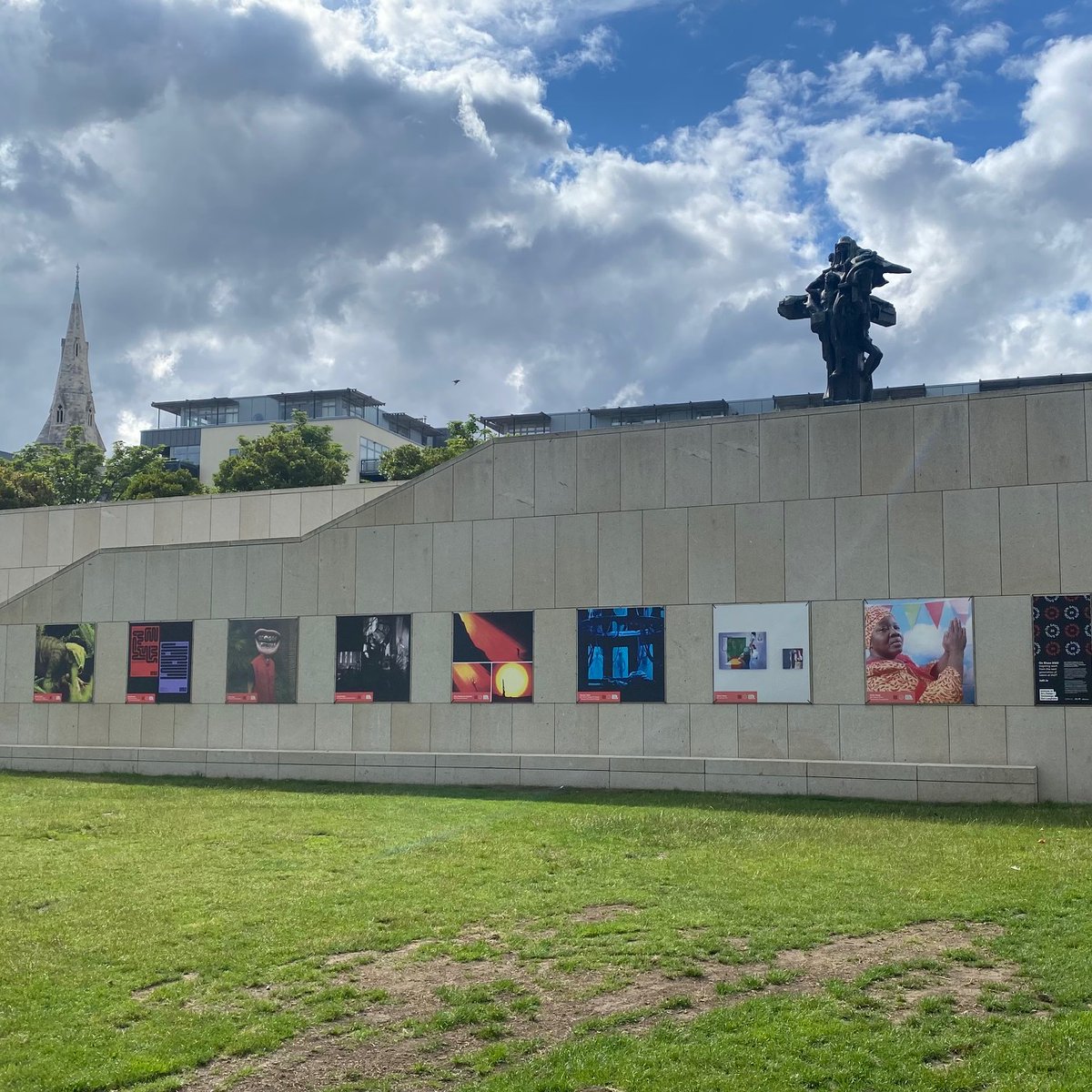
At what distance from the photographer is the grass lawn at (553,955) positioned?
9.34 meters

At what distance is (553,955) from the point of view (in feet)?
40.3

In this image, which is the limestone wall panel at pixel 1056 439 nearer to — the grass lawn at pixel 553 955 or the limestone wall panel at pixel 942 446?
the limestone wall panel at pixel 942 446

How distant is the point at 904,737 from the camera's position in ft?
77.8

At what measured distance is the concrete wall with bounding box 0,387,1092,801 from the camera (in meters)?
23.3

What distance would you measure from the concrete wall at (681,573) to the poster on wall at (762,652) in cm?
24

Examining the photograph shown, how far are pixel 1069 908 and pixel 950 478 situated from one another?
1198cm

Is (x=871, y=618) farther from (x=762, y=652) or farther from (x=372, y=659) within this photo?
(x=372, y=659)

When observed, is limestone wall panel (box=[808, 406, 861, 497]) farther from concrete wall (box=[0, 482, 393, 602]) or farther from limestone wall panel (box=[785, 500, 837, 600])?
concrete wall (box=[0, 482, 393, 602])

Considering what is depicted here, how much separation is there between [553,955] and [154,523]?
27.7 m

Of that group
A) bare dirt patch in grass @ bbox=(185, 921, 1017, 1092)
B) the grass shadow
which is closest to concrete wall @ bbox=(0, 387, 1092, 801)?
the grass shadow

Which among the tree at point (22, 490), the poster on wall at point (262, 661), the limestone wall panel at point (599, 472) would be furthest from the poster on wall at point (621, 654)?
the tree at point (22, 490)

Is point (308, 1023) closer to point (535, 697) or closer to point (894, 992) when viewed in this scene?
point (894, 992)

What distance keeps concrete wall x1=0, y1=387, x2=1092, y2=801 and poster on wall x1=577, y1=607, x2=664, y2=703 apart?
236 millimetres

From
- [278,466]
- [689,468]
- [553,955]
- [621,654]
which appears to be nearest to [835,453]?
[689,468]
